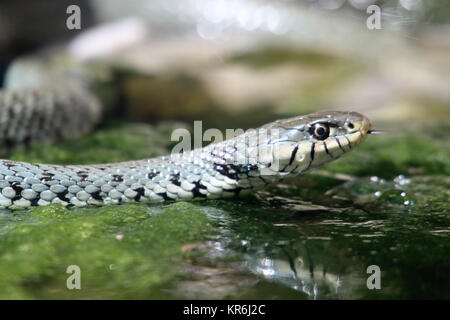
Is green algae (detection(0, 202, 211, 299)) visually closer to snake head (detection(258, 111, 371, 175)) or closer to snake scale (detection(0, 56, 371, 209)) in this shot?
snake scale (detection(0, 56, 371, 209))

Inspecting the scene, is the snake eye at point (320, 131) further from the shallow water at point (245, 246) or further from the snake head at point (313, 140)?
the shallow water at point (245, 246)

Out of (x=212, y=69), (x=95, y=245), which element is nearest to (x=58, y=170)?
(x=95, y=245)

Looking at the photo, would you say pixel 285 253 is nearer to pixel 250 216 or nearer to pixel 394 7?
pixel 250 216

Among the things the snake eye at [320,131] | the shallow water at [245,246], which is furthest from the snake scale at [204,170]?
the shallow water at [245,246]

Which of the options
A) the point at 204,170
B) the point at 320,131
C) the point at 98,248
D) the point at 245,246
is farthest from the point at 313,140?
the point at 98,248

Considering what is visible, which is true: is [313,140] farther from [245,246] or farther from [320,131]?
[245,246]

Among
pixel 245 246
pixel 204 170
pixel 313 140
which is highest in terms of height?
pixel 313 140
